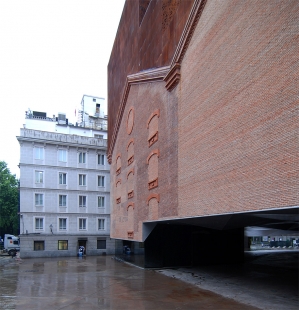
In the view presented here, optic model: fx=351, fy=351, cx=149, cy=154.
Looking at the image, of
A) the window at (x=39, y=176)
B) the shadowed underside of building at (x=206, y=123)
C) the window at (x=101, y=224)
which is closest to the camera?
the shadowed underside of building at (x=206, y=123)

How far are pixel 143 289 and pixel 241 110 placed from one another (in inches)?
444

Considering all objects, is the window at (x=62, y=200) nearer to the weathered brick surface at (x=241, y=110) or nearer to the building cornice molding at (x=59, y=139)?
the building cornice molding at (x=59, y=139)

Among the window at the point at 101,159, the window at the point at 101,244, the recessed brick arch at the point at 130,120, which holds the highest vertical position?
the recessed brick arch at the point at 130,120

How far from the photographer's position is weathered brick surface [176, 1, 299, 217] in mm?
11414

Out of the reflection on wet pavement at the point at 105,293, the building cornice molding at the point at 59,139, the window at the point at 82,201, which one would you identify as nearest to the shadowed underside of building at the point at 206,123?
the reflection on wet pavement at the point at 105,293

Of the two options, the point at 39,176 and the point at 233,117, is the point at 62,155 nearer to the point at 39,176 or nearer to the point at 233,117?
the point at 39,176

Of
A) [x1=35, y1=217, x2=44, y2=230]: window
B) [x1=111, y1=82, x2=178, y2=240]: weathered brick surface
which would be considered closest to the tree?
[x1=35, y1=217, x2=44, y2=230]: window

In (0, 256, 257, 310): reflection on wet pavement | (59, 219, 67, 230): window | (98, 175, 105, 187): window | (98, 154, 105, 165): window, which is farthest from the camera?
(98, 154, 105, 165): window

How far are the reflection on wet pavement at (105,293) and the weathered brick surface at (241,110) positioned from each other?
4.10m

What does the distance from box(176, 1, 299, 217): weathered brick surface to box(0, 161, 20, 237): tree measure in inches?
1806

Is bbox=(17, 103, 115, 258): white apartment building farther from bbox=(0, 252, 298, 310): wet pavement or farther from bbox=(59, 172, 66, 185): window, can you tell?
bbox=(0, 252, 298, 310): wet pavement

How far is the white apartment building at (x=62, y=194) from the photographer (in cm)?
4391

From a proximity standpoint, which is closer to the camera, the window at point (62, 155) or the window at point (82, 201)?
A: the window at point (62, 155)

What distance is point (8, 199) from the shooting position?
5809 cm
